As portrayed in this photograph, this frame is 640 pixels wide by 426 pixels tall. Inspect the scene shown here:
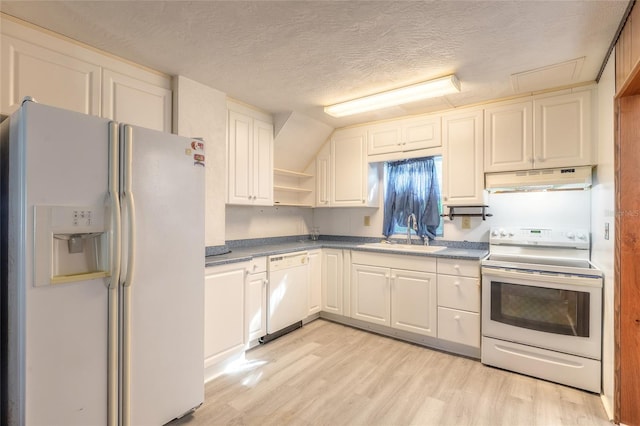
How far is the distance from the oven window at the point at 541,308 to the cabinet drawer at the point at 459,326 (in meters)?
0.19

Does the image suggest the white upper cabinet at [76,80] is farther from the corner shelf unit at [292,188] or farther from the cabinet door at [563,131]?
the cabinet door at [563,131]

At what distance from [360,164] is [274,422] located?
8.85ft

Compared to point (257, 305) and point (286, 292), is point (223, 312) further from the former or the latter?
point (286, 292)

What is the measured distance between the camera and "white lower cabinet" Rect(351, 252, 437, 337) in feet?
9.63

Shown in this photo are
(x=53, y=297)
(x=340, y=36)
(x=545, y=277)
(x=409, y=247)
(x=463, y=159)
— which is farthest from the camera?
(x=409, y=247)

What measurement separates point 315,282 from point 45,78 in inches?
112

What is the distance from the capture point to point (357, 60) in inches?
88.4

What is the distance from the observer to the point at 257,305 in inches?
115

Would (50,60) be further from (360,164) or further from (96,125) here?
(360,164)

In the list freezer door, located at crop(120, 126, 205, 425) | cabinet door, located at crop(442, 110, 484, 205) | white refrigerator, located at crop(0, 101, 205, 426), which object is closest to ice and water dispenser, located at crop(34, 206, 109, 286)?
white refrigerator, located at crop(0, 101, 205, 426)

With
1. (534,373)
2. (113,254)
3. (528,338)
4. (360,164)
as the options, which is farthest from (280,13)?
(534,373)

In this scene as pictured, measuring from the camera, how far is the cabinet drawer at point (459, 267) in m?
2.70

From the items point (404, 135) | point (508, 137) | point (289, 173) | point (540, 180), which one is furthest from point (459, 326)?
point (289, 173)

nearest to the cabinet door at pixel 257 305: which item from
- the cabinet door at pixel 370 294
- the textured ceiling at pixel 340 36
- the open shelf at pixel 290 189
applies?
the cabinet door at pixel 370 294
